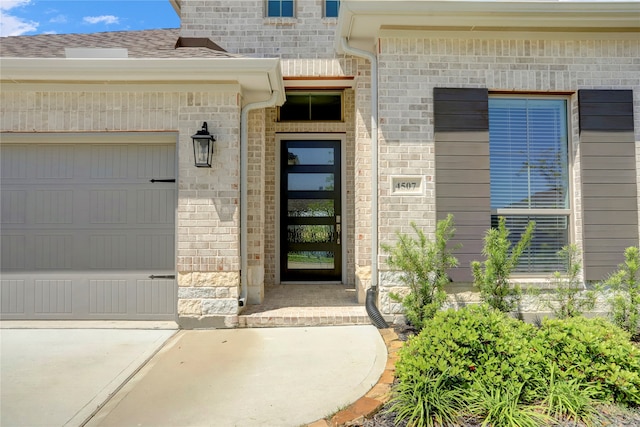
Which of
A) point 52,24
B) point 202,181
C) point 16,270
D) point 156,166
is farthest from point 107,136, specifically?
point 52,24

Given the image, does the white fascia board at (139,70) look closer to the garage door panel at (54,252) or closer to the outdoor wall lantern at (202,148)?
the outdoor wall lantern at (202,148)

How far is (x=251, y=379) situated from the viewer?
289cm

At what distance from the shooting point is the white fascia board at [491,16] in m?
3.83

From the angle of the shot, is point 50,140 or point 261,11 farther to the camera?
point 261,11

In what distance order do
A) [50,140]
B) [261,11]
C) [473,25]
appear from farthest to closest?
[261,11]
[50,140]
[473,25]

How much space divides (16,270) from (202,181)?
2.41 m

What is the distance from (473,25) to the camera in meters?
4.05

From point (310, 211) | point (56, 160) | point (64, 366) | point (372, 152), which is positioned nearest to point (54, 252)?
point (56, 160)

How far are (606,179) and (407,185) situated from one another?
2155 mm

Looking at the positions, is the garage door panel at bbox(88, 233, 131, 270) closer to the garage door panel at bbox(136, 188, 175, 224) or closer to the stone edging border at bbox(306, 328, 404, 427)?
the garage door panel at bbox(136, 188, 175, 224)

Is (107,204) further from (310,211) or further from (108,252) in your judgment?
(310,211)

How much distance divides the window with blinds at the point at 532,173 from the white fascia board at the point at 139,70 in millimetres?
2643

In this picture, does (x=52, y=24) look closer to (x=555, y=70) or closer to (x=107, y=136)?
(x=107, y=136)

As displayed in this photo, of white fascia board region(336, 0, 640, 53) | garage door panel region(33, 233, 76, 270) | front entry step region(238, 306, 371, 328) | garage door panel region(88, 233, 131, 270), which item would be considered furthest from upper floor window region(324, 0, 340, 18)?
garage door panel region(33, 233, 76, 270)
